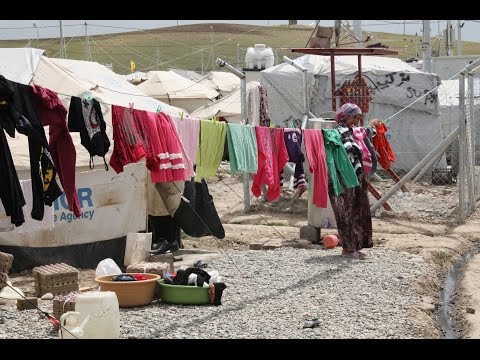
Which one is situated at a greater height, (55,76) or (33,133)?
(55,76)

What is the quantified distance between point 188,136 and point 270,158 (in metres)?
1.59

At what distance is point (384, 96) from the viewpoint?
20.3 m

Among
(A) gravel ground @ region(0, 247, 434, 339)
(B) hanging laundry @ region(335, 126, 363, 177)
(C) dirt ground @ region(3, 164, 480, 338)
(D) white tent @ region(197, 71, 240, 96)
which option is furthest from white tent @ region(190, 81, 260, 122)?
(A) gravel ground @ region(0, 247, 434, 339)

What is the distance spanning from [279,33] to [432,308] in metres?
78.6

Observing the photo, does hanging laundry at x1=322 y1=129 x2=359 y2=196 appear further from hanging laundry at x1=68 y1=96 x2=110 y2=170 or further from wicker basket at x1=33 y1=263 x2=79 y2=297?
hanging laundry at x1=68 y1=96 x2=110 y2=170

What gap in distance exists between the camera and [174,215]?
11867 mm

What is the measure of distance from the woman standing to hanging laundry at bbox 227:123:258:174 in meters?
1.24

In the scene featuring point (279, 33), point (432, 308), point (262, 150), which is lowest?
point (432, 308)

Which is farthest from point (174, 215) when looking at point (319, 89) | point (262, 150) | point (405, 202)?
point (319, 89)

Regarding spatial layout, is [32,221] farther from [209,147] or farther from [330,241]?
[330,241]

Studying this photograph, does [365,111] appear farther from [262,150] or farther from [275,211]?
[262,150]

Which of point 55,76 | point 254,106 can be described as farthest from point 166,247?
point 254,106

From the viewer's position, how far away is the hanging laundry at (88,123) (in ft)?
24.2

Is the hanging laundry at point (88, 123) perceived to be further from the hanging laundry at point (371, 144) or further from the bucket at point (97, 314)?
the hanging laundry at point (371, 144)
